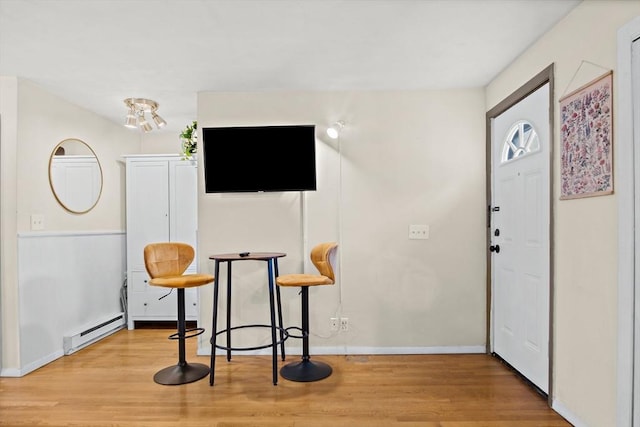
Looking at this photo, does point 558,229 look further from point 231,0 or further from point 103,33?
point 103,33

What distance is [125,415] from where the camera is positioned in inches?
96.1

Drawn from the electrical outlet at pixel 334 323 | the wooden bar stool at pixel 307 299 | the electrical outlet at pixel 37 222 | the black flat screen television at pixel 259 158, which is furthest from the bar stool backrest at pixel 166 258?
the electrical outlet at pixel 334 323

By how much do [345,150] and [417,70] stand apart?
35.2 inches

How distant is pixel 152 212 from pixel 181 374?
2091 millimetres

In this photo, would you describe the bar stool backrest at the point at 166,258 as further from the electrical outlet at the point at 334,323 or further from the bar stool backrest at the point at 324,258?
the electrical outlet at the point at 334,323

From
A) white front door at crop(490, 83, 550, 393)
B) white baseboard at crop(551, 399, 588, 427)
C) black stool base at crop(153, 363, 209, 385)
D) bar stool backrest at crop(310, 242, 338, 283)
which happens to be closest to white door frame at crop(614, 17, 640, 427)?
white baseboard at crop(551, 399, 588, 427)

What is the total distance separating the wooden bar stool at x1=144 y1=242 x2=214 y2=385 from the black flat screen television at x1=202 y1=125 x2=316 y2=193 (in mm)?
637

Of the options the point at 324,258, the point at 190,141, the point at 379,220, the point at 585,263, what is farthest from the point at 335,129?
the point at 585,263

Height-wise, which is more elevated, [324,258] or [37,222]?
[37,222]

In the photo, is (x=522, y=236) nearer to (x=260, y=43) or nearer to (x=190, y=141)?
(x=260, y=43)

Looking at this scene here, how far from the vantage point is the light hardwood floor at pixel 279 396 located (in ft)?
7.75

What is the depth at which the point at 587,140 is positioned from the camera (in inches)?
83.1

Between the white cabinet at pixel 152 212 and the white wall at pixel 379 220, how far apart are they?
3.35ft

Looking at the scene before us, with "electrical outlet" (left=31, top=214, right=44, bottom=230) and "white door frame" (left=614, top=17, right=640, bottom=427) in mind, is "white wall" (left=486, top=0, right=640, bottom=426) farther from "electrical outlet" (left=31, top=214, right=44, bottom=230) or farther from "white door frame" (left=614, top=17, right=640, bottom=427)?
"electrical outlet" (left=31, top=214, right=44, bottom=230)
